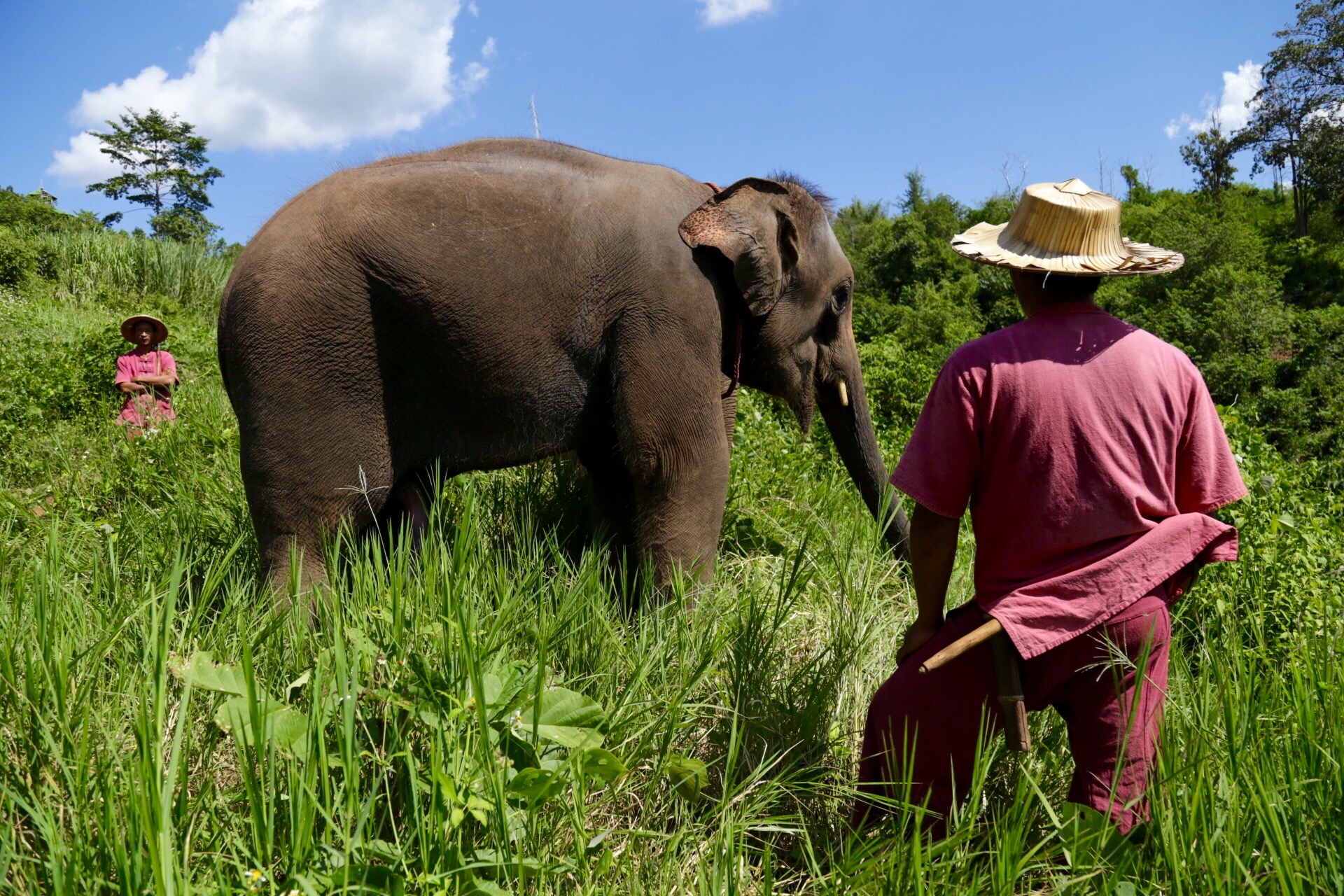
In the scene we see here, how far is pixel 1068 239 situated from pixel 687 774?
1.67 metres

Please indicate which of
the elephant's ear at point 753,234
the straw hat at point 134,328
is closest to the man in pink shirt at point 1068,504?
the elephant's ear at point 753,234

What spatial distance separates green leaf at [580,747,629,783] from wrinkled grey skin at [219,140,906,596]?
1541mm

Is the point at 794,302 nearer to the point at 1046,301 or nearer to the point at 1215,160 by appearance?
the point at 1046,301

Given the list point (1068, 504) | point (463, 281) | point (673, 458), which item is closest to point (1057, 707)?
point (1068, 504)

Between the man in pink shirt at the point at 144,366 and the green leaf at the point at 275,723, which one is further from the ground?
the man in pink shirt at the point at 144,366

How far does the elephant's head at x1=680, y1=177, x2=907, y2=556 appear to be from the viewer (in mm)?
4070

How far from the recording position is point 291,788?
2000 mm

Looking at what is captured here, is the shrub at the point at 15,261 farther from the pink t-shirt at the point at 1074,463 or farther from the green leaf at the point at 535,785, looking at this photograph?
the pink t-shirt at the point at 1074,463

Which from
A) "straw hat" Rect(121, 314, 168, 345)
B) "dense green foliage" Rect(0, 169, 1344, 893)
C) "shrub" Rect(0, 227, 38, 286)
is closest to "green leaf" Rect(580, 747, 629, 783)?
"dense green foliage" Rect(0, 169, 1344, 893)

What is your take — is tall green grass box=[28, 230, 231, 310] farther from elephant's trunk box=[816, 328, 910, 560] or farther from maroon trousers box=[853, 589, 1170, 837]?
maroon trousers box=[853, 589, 1170, 837]

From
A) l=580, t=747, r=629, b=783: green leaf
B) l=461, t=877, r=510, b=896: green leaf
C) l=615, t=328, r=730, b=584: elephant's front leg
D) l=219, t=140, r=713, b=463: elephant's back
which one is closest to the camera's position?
l=461, t=877, r=510, b=896: green leaf

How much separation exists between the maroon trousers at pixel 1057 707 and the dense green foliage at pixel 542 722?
80 millimetres

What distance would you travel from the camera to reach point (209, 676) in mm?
2229

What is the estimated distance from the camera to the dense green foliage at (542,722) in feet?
6.55
